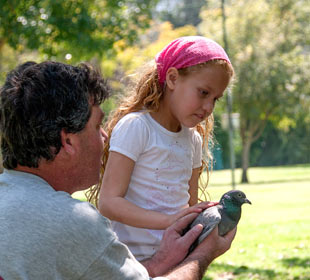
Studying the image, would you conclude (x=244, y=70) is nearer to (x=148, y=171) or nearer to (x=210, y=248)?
(x=148, y=171)

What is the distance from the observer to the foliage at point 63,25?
13.3 meters

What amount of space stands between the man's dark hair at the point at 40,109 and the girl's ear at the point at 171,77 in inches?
43.5

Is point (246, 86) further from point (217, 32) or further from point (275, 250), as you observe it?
point (275, 250)

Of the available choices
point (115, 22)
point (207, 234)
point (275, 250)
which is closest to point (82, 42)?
point (115, 22)

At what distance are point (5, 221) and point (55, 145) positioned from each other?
1.01ft

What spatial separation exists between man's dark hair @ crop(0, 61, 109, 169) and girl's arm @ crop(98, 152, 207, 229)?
909 mm

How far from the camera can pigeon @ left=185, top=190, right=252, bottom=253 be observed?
2562 millimetres

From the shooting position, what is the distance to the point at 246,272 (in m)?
7.01

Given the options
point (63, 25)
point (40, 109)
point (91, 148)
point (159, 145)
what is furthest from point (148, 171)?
point (63, 25)

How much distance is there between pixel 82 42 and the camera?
13797 millimetres

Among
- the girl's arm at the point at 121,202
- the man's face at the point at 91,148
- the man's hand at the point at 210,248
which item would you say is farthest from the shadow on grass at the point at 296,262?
the man's face at the point at 91,148

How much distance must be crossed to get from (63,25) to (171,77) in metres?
10.9

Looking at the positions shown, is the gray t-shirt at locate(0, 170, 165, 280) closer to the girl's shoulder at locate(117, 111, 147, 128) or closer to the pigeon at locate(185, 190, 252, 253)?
the pigeon at locate(185, 190, 252, 253)

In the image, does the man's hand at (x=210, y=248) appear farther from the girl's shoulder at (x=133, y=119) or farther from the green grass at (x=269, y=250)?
the green grass at (x=269, y=250)
